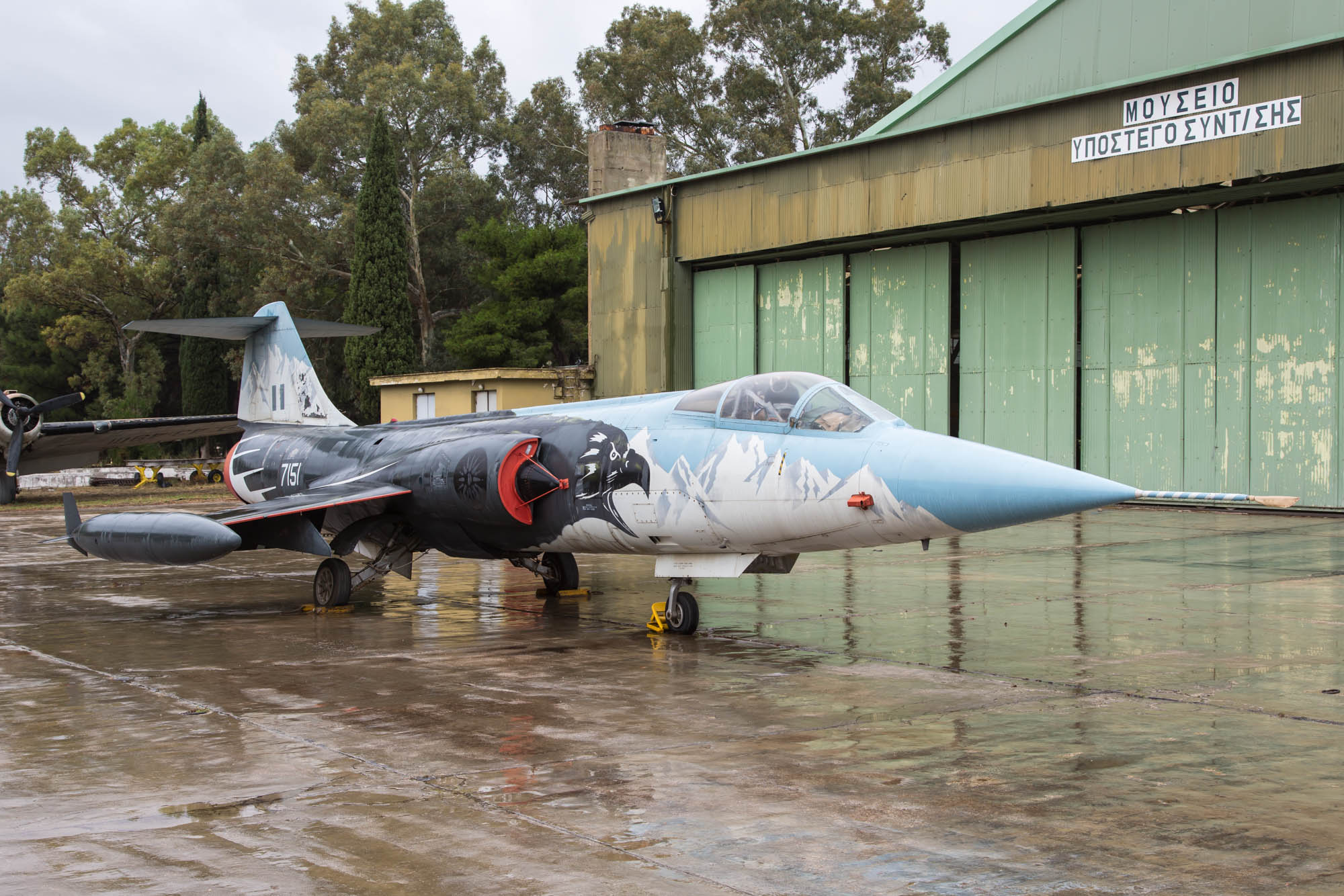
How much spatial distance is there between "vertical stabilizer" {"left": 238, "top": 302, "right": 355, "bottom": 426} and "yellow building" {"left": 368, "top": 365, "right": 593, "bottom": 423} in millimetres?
15861

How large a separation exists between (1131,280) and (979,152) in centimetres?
382

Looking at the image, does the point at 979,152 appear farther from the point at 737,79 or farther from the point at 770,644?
the point at 737,79

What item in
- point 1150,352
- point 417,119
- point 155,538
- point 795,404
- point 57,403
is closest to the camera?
point 795,404

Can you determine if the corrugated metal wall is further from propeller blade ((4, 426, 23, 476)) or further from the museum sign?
propeller blade ((4, 426, 23, 476))

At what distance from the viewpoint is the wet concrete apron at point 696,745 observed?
4.61m

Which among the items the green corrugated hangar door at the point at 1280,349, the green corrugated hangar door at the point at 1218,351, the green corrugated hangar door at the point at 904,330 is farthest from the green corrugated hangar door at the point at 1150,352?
the green corrugated hangar door at the point at 904,330

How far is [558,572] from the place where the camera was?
1334cm

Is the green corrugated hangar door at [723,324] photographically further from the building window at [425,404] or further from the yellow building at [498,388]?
the building window at [425,404]

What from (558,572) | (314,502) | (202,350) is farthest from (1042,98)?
(202,350)

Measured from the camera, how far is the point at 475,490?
36.5 feet

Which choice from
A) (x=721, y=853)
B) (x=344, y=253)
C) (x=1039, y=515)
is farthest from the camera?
(x=344, y=253)

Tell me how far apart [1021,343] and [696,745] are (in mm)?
19734

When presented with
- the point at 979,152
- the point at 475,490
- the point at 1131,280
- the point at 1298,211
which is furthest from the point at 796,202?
the point at 475,490

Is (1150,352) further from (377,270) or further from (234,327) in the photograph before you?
(377,270)
